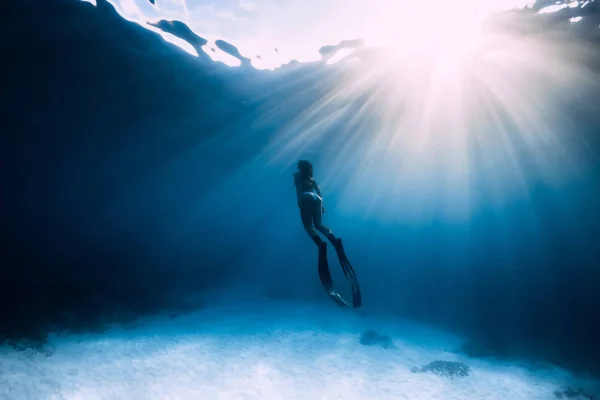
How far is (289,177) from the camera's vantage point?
38.6m

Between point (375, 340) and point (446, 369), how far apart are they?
3.78m

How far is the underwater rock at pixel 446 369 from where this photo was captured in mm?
11594

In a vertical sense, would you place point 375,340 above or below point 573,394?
below

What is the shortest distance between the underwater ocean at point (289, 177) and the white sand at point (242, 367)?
9 cm

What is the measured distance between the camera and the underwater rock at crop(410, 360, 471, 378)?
1159 cm

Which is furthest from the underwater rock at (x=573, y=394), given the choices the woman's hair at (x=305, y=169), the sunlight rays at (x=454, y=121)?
the sunlight rays at (x=454, y=121)

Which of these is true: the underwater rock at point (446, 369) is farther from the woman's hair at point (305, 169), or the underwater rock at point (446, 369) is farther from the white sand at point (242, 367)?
the woman's hair at point (305, 169)

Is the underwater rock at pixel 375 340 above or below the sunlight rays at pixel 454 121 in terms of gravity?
below

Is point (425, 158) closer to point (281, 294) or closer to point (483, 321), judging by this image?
point (483, 321)

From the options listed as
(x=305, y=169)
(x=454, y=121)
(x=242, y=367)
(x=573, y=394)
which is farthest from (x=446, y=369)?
(x=454, y=121)

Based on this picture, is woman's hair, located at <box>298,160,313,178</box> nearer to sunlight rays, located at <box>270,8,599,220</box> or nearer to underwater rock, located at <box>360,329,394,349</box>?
sunlight rays, located at <box>270,8,599,220</box>

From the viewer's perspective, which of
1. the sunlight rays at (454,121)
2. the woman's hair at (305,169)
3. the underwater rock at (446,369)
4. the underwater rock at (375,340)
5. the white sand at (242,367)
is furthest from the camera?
the underwater rock at (375,340)

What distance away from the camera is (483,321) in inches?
827

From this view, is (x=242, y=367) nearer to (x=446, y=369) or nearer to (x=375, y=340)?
(x=375, y=340)
